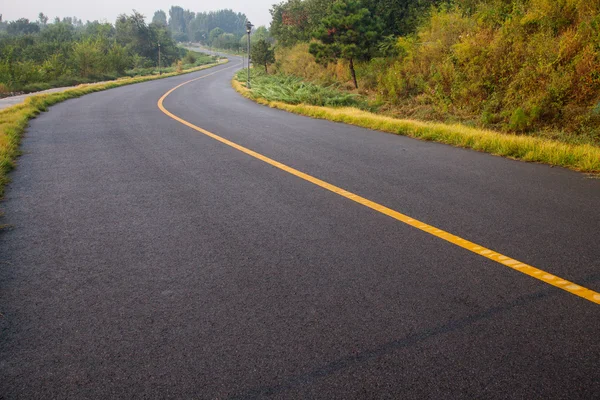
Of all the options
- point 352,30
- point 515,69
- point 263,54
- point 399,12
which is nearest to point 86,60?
point 263,54

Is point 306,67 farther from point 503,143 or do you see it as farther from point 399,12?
point 503,143

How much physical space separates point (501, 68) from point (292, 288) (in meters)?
11.1

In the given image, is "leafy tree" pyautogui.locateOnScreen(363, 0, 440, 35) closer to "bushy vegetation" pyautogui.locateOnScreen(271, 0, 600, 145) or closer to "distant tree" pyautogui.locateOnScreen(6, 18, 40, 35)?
"bushy vegetation" pyautogui.locateOnScreen(271, 0, 600, 145)

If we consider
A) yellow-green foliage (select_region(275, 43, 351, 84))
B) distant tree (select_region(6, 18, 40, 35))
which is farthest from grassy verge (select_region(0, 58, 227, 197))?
distant tree (select_region(6, 18, 40, 35))

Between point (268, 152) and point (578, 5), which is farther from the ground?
point (578, 5)

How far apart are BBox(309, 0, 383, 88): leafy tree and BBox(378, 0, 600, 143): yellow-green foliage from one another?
4.31 metres

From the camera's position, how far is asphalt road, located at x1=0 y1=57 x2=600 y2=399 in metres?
2.04

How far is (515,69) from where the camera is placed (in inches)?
443

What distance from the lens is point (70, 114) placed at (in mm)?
13922

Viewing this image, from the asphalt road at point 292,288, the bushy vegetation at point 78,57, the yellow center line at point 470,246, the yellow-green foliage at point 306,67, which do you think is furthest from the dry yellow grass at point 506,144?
the bushy vegetation at point 78,57

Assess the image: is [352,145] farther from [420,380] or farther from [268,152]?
[420,380]

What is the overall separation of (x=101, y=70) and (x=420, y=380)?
54.5 metres

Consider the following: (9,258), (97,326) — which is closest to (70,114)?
(9,258)

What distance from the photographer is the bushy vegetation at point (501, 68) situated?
9494 mm
